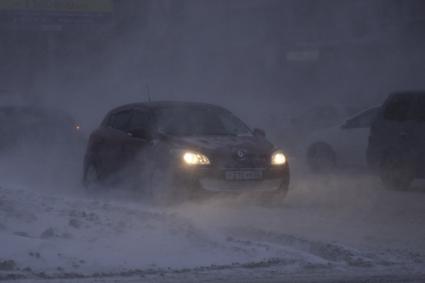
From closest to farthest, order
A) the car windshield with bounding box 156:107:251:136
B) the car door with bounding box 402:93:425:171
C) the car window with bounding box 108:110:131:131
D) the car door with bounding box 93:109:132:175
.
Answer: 1. the car windshield with bounding box 156:107:251:136
2. the car door with bounding box 93:109:132:175
3. the car window with bounding box 108:110:131:131
4. the car door with bounding box 402:93:425:171

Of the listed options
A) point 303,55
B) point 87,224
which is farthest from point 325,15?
point 87,224

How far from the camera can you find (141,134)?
11945mm

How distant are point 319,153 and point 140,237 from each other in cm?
950

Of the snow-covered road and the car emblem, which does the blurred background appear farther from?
the snow-covered road

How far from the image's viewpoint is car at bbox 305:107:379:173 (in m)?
16.5

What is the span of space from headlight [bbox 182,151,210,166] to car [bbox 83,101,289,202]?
0.01m

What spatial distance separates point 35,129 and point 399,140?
719 cm

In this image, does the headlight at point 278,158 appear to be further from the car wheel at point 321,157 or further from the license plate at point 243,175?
the car wheel at point 321,157

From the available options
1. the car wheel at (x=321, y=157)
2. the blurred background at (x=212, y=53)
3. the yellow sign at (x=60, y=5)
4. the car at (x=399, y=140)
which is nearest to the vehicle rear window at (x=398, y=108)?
the car at (x=399, y=140)

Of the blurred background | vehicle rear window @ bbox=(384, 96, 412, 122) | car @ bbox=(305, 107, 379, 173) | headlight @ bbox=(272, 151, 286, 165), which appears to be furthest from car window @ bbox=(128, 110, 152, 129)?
the blurred background

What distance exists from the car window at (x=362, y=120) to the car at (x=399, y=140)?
274 centimetres

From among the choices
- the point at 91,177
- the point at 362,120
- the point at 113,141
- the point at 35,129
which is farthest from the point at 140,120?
the point at 362,120

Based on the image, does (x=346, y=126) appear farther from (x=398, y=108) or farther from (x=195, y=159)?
(x=195, y=159)

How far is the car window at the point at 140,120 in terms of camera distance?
12.2 m
